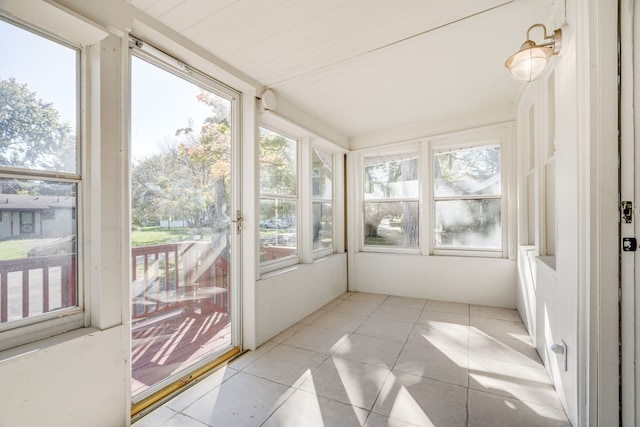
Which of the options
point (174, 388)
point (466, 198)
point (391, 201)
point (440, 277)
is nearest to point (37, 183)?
point (174, 388)

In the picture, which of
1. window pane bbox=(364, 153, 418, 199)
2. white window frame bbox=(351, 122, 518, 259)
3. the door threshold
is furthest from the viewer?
window pane bbox=(364, 153, 418, 199)

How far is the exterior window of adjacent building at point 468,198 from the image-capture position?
3.69 m

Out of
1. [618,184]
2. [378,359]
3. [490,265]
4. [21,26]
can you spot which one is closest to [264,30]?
[21,26]

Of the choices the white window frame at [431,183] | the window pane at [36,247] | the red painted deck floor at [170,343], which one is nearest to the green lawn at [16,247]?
the window pane at [36,247]

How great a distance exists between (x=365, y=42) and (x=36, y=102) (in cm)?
209

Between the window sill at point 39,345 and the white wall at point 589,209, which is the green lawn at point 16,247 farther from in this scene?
the white wall at point 589,209

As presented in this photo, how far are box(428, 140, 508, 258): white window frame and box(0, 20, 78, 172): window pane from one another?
154 inches

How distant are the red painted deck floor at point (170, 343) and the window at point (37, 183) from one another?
1.84ft

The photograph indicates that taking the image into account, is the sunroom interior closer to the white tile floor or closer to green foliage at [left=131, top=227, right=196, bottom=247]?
green foliage at [left=131, top=227, right=196, bottom=247]

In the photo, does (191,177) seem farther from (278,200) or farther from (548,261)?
(548,261)

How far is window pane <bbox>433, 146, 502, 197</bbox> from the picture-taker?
3.69 m

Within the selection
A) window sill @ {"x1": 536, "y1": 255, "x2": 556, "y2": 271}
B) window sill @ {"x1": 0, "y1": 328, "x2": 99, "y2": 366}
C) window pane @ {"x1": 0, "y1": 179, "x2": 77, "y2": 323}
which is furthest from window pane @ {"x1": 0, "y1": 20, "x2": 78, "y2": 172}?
window sill @ {"x1": 536, "y1": 255, "x2": 556, "y2": 271}

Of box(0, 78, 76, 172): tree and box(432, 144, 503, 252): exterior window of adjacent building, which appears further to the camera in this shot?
box(432, 144, 503, 252): exterior window of adjacent building

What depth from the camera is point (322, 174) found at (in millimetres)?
4180
